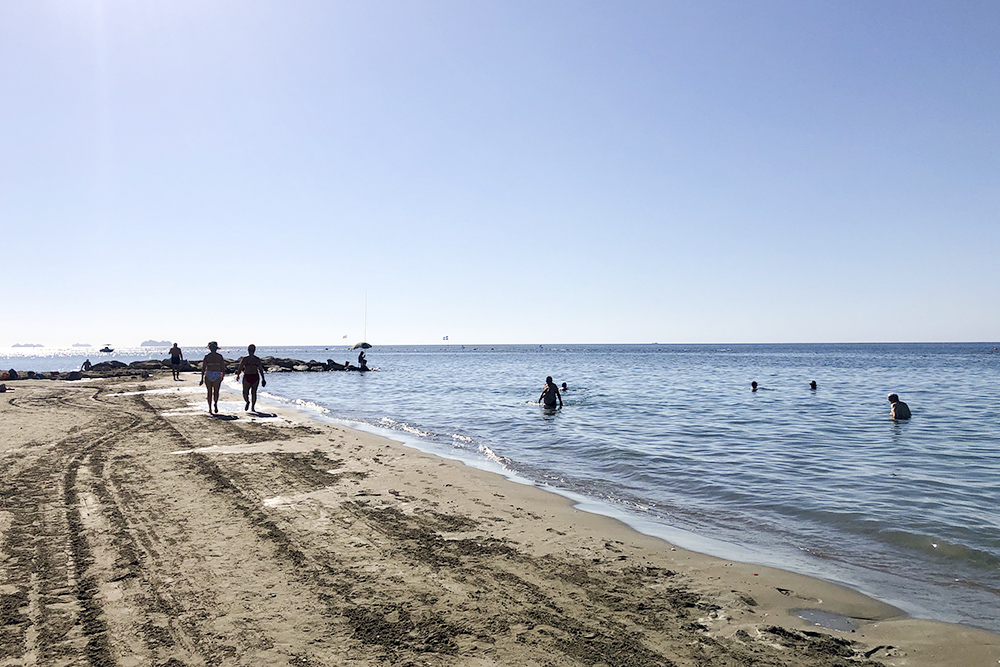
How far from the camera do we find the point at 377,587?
4.84 m

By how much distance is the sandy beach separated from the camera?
3873 mm

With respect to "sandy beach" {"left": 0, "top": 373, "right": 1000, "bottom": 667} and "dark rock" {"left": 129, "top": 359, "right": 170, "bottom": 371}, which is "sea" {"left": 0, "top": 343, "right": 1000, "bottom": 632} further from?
"dark rock" {"left": 129, "top": 359, "right": 170, "bottom": 371}

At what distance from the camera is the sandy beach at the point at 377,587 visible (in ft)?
12.7

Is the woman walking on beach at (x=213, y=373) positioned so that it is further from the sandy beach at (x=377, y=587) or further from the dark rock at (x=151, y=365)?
the dark rock at (x=151, y=365)

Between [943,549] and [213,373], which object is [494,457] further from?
[213,373]

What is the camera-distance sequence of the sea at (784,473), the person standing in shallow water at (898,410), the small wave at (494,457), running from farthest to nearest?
the person standing in shallow water at (898,410) < the small wave at (494,457) < the sea at (784,473)

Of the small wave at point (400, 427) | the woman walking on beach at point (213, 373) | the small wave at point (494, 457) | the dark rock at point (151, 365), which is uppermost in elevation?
the woman walking on beach at point (213, 373)

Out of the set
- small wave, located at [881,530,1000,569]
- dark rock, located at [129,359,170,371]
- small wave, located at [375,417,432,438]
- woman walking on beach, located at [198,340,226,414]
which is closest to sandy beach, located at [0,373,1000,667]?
small wave, located at [881,530,1000,569]

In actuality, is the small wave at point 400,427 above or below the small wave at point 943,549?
below

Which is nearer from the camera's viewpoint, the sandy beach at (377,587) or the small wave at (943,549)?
the sandy beach at (377,587)

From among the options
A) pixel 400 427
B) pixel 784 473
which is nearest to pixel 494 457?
pixel 400 427

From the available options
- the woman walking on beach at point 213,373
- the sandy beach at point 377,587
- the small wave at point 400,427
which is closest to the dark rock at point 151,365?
the woman walking on beach at point 213,373

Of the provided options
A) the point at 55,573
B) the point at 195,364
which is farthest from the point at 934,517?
the point at 195,364

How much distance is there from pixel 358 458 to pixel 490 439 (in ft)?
15.7
